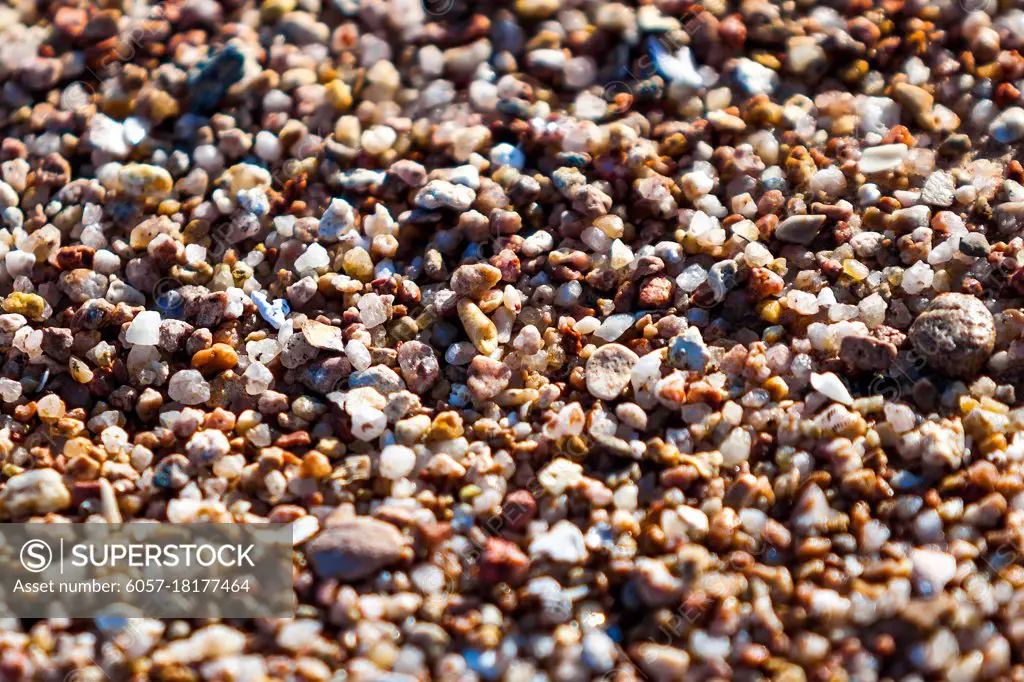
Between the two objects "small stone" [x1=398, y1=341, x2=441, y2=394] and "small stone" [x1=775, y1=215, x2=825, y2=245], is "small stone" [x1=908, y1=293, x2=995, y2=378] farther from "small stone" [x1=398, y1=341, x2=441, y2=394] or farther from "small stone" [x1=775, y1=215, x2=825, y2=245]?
"small stone" [x1=398, y1=341, x2=441, y2=394]

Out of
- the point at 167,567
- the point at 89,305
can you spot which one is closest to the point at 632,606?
the point at 167,567

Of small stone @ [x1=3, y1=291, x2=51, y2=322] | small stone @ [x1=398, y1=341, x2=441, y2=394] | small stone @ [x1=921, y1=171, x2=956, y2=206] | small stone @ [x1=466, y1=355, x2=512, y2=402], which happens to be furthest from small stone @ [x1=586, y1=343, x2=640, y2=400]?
small stone @ [x1=3, y1=291, x2=51, y2=322]

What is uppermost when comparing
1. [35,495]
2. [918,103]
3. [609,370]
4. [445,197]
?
[918,103]

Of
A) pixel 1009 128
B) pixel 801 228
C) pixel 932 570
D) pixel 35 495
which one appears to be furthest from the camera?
pixel 1009 128

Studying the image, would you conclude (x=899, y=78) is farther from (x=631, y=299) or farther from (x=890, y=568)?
(x=890, y=568)

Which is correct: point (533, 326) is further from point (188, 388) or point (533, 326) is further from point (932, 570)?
point (932, 570)

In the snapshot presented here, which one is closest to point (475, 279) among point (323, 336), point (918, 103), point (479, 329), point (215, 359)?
point (479, 329)
